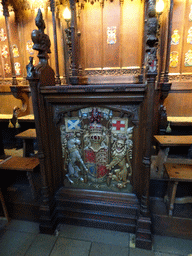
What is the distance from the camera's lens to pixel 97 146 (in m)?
1.58

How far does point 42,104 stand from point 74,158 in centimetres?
61

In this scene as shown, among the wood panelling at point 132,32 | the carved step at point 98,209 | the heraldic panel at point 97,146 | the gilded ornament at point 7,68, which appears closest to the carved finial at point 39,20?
the heraldic panel at point 97,146

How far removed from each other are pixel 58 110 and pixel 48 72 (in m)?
0.40

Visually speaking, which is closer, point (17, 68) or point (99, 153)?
point (99, 153)

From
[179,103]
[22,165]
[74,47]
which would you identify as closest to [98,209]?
[22,165]

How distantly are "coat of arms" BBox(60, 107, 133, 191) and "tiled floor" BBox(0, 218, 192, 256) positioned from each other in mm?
455

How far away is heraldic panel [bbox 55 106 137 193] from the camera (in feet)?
4.88

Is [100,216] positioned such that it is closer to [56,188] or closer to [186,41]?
[56,188]

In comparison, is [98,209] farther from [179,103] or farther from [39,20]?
[179,103]

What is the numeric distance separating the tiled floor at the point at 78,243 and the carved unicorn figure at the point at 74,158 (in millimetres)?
532

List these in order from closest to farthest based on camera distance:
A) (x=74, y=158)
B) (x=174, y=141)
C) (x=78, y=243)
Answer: (x=78, y=243) < (x=74, y=158) < (x=174, y=141)

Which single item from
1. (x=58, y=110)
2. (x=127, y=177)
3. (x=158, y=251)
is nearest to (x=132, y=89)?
(x=58, y=110)

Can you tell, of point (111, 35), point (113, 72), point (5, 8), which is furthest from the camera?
point (113, 72)

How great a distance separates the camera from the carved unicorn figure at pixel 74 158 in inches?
63.9
